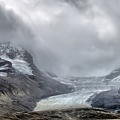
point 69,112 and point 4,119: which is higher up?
point 69,112

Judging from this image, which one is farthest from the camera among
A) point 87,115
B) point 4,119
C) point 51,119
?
point 87,115

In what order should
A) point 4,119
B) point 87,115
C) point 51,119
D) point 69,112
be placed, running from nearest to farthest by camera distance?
1. point 4,119
2. point 51,119
3. point 87,115
4. point 69,112

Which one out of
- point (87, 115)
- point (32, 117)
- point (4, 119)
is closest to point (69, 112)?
point (87, 115)

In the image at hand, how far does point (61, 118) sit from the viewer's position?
461 ft

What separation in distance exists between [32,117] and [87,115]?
68.9 ft

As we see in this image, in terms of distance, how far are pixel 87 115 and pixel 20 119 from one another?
88.6 ft

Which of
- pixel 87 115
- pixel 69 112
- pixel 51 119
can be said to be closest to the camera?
pixel 51 119

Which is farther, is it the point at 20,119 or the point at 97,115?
the point at 97,115

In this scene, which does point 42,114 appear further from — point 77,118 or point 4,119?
point 4,119

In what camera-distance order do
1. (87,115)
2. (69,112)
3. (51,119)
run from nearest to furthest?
(51,119) < (87,115) < (69,112)

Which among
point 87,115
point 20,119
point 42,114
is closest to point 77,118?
point 87,115

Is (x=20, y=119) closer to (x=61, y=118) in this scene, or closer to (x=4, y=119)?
(x=4, y=119)

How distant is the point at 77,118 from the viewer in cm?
14238

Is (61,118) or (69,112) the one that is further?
(69,112)
